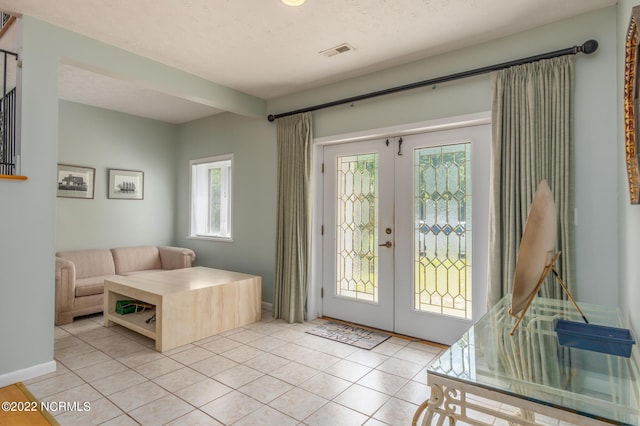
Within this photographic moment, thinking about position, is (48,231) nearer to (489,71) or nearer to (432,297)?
(432,297)

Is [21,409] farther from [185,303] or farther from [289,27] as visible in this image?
[289,27]

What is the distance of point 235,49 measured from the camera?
3.13m

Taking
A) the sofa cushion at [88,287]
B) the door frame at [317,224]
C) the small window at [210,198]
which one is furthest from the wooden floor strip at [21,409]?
the small window at [210,198]

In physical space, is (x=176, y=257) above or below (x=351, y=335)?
above

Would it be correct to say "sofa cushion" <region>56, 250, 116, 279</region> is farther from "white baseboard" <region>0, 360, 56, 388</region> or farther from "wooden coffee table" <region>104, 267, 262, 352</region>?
"white baseboard" <region>0, 360, 56, 388</region>

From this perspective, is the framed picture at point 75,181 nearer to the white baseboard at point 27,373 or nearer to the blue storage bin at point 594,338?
the white baseboard at point 27,373

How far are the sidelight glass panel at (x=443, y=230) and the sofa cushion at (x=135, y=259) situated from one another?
3.89 metres

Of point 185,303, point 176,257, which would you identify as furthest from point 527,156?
point 176,257

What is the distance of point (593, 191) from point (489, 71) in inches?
47.5

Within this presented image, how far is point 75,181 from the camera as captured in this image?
471 centimetres

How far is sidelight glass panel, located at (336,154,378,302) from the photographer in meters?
3.76

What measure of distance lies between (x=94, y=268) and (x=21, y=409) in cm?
268

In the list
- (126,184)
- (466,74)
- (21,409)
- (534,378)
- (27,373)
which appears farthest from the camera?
(126,184)

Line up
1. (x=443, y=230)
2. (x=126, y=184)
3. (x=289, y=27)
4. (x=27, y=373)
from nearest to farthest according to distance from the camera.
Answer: (x=27, y=373)
(x=289, y=27)
(x=443, y=230)
(x=126, y=184)
